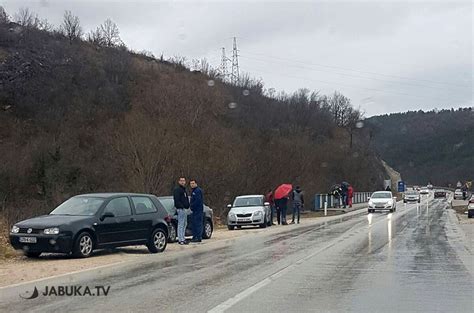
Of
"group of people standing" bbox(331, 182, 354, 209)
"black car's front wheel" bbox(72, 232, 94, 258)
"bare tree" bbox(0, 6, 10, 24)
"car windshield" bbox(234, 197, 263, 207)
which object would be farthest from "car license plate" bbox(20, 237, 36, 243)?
"bare tree" bbox(0, 6, 10, 24)

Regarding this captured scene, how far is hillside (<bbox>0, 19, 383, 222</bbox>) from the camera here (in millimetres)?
34812

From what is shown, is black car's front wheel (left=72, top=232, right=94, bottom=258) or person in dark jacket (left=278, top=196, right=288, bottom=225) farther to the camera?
person in dark jacket (left=278, top=196, right=288, bottom=225)

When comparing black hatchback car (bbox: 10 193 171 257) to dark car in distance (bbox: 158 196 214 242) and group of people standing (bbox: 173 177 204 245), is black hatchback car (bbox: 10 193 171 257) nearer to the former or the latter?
group of people standing (bbox: 173 177 204 245)

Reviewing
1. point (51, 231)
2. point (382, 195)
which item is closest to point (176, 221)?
point (51, 231)

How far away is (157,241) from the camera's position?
1641 centimetres

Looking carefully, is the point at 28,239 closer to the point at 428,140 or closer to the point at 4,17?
the point at 4,17

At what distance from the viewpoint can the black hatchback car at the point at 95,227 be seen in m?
14.1

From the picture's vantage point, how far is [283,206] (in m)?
31.5

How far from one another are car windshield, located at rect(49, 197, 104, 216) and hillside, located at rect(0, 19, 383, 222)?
21.5ft

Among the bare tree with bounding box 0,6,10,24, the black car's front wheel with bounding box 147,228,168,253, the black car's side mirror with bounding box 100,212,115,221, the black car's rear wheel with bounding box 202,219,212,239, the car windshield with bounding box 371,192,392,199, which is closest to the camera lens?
the black car's side mirror with bounding box 100,212,115,221

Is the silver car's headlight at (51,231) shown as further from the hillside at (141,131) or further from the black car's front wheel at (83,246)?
the hillside at (141,131)

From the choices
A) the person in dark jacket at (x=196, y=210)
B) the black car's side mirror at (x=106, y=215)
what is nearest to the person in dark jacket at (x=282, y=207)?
the person in dark jacket at (x=196, y=210)

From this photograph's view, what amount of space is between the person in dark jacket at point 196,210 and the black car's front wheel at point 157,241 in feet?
8.72

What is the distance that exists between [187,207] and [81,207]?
151 inches
